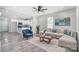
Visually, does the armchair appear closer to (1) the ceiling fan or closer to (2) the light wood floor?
(2) the light wood floor

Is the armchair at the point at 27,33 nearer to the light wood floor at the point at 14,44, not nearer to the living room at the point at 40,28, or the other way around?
the living room at the point at 40,28

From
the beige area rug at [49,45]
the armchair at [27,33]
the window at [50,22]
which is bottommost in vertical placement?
the beige area rug at [49,45]

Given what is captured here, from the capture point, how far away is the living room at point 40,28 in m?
2.39

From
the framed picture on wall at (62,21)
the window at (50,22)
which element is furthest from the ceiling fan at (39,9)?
the framed picture on wall at (62,21)

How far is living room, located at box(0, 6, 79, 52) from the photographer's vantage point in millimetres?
2395

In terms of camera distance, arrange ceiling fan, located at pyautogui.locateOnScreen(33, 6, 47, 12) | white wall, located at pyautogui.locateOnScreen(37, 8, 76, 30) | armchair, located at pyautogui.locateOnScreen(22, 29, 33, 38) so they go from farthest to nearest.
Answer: armchair, located at pyautogui.locateOnScreen(22, 29, 33, 38) < ceiling fan, located at pyautogui.locateOnScreen(33, 6, 47, 12) < white wall, located at pyautogui.locateOnScreen(37, 8, 76, 30)

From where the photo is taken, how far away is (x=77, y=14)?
2.39 m

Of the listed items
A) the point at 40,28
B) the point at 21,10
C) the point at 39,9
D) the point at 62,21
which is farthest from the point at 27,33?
the point at 62,21

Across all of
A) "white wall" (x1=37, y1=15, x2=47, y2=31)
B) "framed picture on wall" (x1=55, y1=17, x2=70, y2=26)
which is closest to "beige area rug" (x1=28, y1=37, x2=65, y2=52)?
"white wall" (x1=37, y1=15, x2=47, y2=31)
